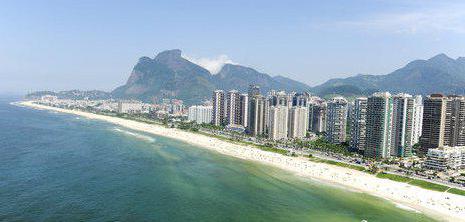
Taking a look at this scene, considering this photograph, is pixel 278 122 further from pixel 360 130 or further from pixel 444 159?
pixel 444 159

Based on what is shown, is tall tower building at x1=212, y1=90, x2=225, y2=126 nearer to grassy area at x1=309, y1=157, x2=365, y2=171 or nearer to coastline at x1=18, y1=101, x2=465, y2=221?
coastline at x1=18, y1=101, x2=465, y2=221

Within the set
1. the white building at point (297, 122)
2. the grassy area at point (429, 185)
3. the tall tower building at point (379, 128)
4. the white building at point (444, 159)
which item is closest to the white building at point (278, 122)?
the white building at point (297, 122)

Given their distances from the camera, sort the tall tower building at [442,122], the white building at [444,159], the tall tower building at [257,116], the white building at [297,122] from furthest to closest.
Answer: the tall tower building at [257,116]
the white building at [297,122]
the tall tower building at [442,122]
the white building at [444,159]

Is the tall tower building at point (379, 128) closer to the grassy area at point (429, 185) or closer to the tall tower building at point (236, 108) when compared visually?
the grassy area at point (429, 185)

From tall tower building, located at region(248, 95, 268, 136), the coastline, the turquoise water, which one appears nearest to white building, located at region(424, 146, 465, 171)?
the coastline

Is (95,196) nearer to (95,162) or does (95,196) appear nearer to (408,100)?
(95,162)

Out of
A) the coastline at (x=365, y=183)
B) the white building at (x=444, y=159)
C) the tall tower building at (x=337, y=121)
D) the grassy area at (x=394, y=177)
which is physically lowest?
the coastline at (x=365, y=183)
